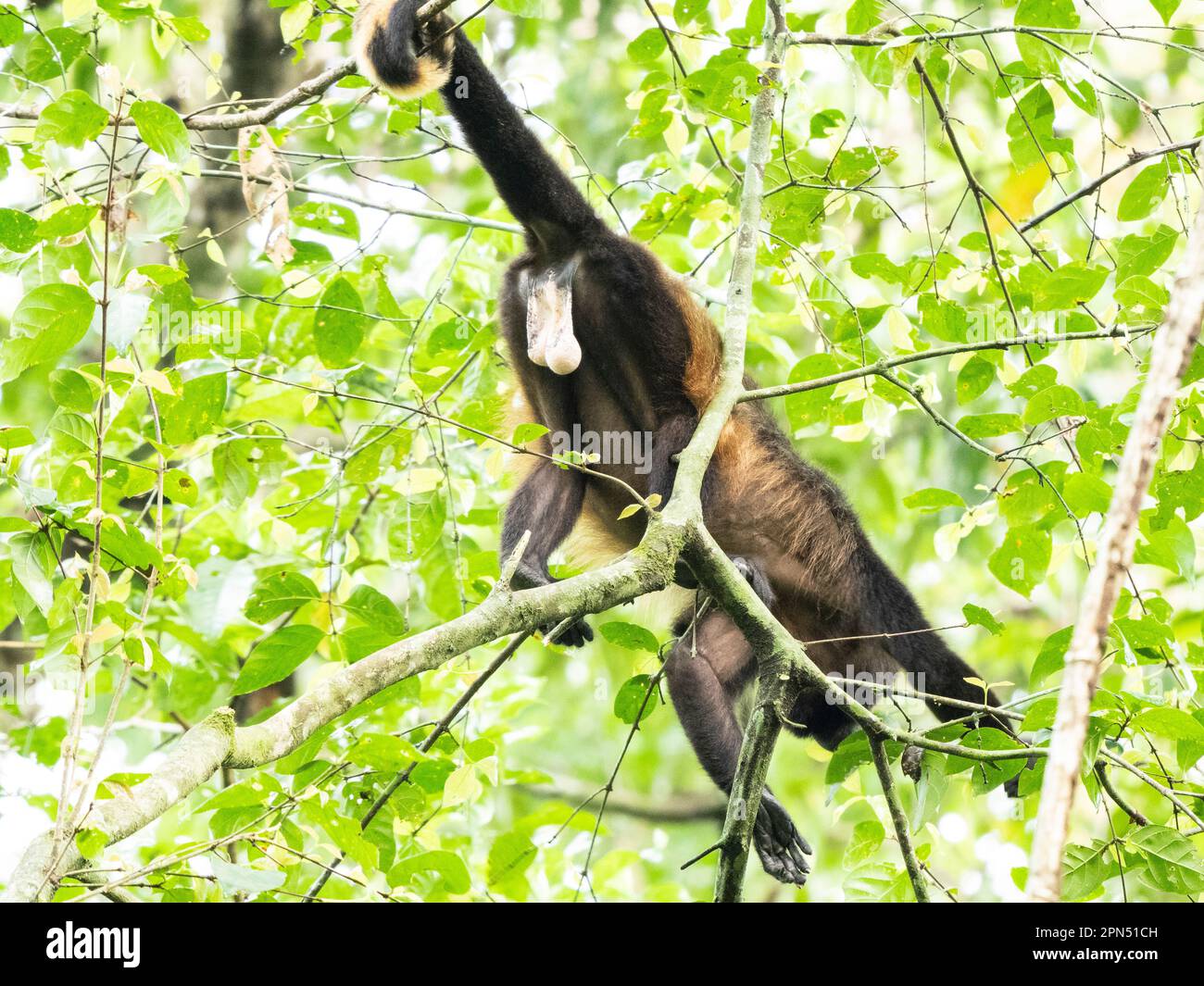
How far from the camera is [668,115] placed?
14.8 feet

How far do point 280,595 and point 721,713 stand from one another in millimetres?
1937

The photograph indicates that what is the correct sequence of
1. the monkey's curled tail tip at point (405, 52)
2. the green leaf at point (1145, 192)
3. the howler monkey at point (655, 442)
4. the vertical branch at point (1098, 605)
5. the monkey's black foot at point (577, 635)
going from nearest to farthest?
the vertical branch at point (1098, 605), the green leaf at point (1145, 192), the monkey's curled tail tip at point (405, 52), the howler monkey at point (655, 442), the monkey's black foot at point (577, 635)

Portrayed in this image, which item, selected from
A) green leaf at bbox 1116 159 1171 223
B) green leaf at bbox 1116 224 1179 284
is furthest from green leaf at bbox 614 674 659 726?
green leaf at bbox 1116 159 1171 223

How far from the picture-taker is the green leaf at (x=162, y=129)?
2.97 metres

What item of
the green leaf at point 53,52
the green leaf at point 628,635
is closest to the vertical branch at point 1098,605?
the green leaf at point 628,635

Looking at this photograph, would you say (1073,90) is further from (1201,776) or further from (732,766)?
(732,766)

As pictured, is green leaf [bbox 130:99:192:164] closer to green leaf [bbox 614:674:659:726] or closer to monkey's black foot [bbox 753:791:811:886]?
green leaf [bbox 614:674:659:726]

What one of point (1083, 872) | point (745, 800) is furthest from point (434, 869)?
point (1083, 872)

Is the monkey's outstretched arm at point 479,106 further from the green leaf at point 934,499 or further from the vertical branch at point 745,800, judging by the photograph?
the vertical branch at point 745,800

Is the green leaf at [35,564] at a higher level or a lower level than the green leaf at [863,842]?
higher

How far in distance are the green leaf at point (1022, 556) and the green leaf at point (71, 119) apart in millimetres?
2794

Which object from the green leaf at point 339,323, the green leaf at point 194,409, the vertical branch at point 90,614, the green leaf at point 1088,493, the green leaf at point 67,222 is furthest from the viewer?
the green leaf at point 339,323

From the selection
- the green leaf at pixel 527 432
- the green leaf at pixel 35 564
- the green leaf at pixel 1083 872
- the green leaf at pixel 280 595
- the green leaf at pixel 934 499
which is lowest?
the green leaf at pixel 1083 872

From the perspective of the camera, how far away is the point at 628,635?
3654mm
